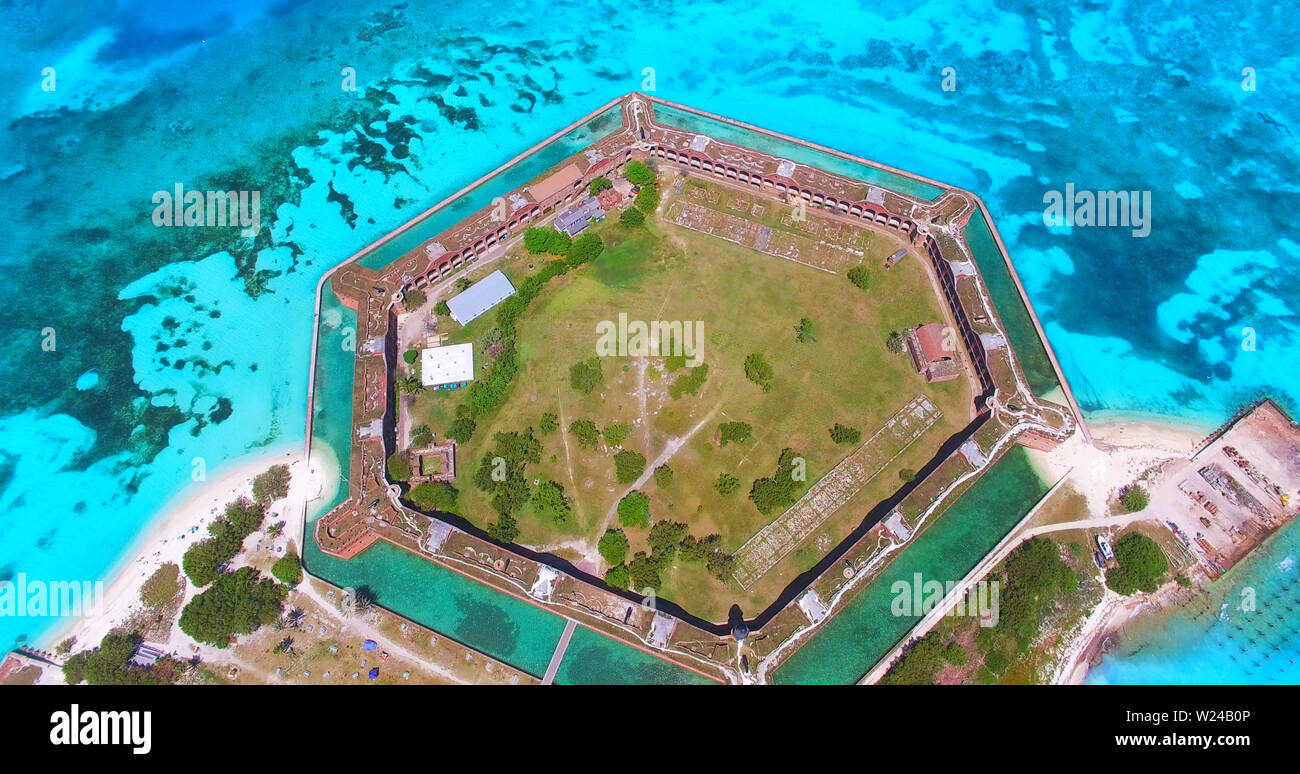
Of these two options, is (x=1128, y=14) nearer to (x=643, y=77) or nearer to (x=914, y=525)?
(x=643, y=77)

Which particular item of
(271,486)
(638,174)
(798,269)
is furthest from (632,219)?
(271,486)

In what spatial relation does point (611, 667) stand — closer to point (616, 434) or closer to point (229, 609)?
point (616, 434)

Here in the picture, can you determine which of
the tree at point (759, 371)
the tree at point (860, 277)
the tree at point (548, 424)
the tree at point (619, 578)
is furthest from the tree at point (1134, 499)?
the tree at point (548, 424)

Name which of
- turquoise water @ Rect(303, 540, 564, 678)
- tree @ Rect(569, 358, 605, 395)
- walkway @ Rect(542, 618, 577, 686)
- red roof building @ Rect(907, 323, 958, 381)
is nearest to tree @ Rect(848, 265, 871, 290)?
red roof building @ Rect(907, 323, 958, 381)

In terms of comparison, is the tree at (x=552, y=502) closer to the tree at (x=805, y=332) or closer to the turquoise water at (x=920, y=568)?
the turquoise water at (x=920, y=568)
